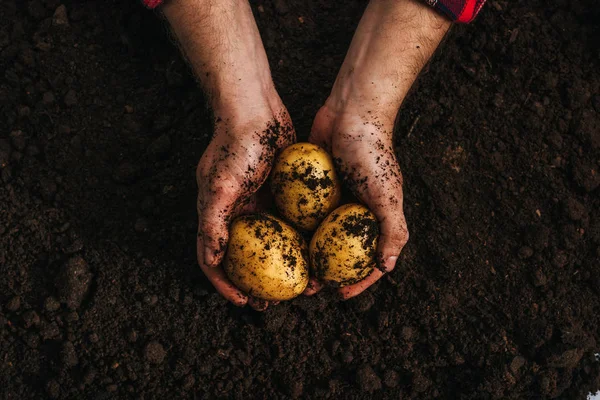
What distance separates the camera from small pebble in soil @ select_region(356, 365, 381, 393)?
3049 millimetres

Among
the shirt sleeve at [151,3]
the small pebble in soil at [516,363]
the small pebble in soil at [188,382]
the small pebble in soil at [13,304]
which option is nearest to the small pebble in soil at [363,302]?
the small pebble in soil at [516,363]

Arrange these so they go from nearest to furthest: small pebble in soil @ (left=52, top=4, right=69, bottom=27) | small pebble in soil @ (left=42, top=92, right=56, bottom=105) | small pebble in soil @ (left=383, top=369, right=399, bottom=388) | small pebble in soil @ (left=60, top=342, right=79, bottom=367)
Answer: small pebble in soil @ (left=60, top=342, right=79, bottom=367), small pebble in soil @ (left=383, top=369, right=399, bottom=388), small pebble in soil @ (left=42, top=92, right=56, bottom=105), small pebble in soil @ (left=52, top=4, right=69, bottom=27)

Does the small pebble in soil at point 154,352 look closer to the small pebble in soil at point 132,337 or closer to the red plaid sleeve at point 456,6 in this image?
the small pebble in soil at point 132,337

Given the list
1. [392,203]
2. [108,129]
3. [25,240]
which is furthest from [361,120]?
[25,240]

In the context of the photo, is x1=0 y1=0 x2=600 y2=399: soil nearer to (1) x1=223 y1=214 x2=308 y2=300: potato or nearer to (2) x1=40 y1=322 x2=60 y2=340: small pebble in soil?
(2) x1=40 y1=322 x2=60 y2=340: small pebble in soil

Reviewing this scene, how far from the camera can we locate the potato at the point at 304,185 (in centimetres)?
289

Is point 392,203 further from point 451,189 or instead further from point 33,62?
point 33,62

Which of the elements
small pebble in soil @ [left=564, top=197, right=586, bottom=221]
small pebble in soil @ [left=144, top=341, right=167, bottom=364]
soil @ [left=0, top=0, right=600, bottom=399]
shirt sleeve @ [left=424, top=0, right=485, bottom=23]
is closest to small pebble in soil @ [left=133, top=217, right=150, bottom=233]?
soil @ [left=0, top=0, right=600, bottom=399]

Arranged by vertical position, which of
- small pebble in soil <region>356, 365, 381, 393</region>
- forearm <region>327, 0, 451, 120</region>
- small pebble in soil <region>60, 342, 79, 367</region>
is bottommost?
small pebble in soil <region>60, 342, 79, 367</region>

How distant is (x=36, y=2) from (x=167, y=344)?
2.13 m

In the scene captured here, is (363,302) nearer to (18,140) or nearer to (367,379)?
(367,379)

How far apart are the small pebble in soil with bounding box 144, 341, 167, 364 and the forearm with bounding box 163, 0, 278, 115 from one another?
1239mm

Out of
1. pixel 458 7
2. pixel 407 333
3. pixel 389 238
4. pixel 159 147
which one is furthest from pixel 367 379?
pixel 458 7

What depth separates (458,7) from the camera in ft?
10.3
